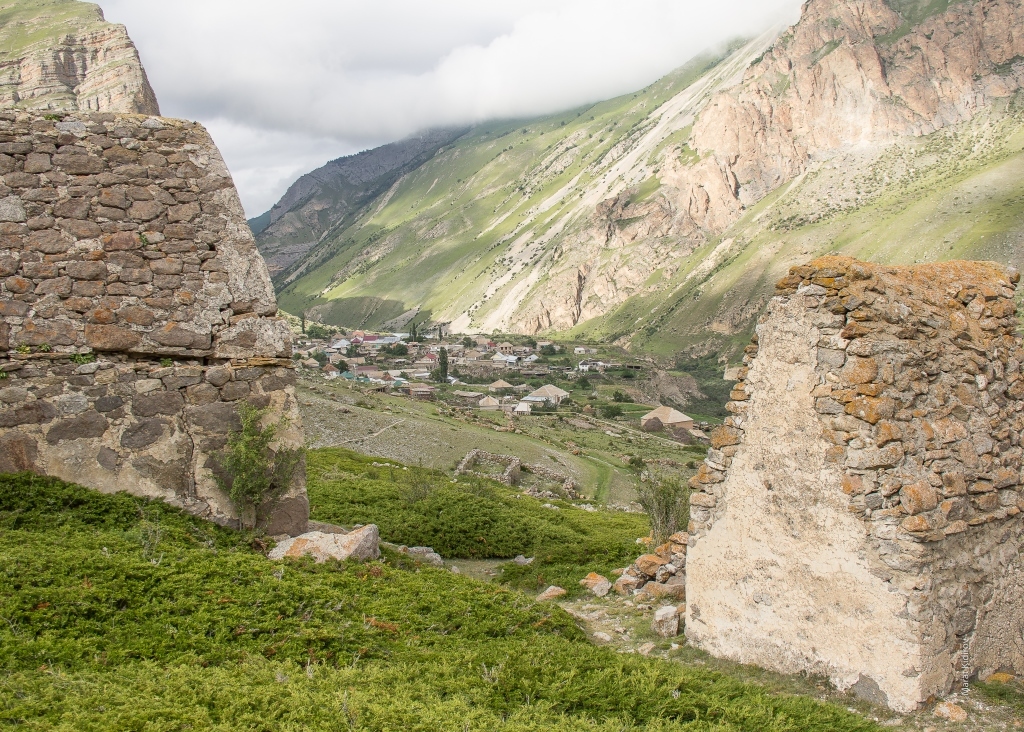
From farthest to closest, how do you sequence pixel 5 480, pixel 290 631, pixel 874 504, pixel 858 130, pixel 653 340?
pixel 858 130 < pixel 653 340 < pixel 5 480 < pixel 874 504 < pixel 290 631

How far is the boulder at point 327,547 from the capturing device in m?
8.64

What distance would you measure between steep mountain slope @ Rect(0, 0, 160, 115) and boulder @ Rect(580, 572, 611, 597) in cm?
10791

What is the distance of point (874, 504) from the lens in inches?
279

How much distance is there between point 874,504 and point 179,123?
10.2 metres

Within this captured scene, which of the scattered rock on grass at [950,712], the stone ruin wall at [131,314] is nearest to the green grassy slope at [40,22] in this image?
the stone ruin wall at [131,314]

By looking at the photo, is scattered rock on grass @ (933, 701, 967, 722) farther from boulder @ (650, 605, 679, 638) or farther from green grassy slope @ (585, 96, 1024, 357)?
green grassy slope @ (585, 96, 1024, 357)

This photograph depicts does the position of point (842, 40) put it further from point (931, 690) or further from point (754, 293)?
point (931, 690)

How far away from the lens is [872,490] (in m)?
7.10

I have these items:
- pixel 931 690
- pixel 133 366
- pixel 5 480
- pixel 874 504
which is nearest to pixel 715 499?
pixel 874 504

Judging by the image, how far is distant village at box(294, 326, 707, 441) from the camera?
87125 mm

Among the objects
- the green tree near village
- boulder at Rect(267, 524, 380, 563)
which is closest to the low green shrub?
boulder at Rect(267, 524, 380, 563)

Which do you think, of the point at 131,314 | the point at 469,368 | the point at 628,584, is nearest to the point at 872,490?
the point at 628,584

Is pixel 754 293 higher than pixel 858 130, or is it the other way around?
pixel 858 130

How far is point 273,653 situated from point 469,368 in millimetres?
126688
